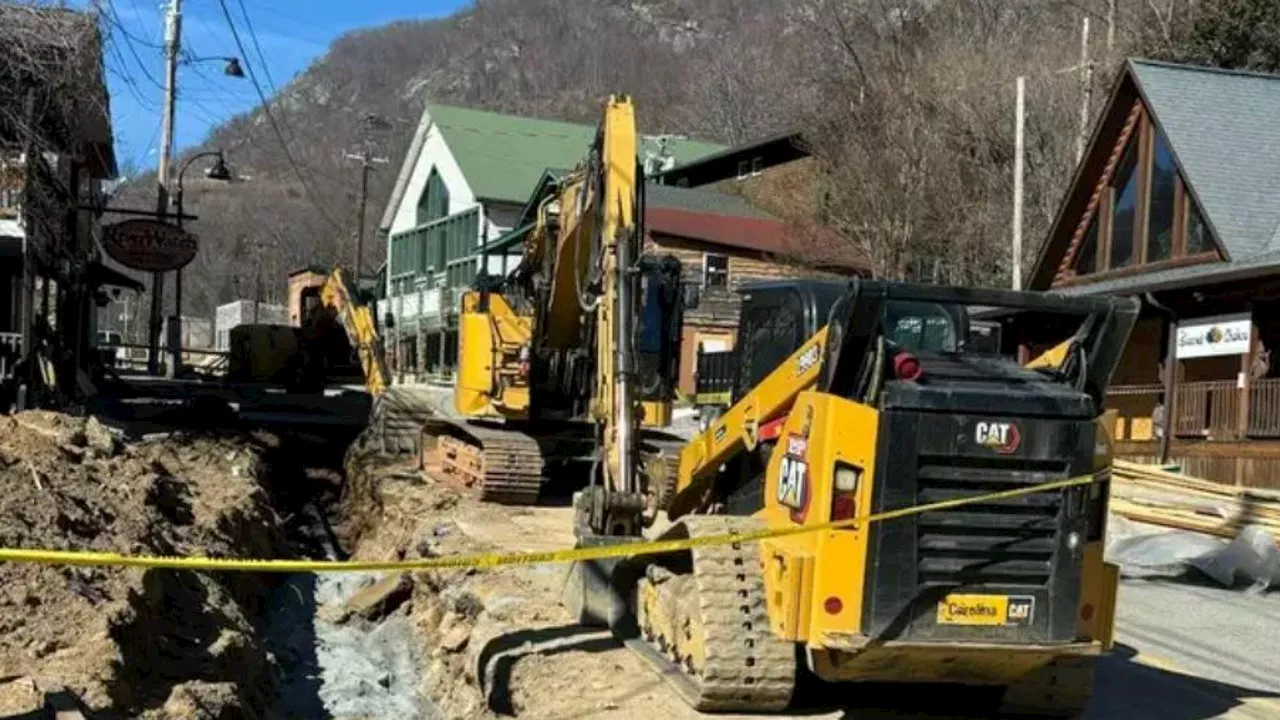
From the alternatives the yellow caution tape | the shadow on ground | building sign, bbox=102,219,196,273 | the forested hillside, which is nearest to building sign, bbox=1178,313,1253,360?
the shadow on ground

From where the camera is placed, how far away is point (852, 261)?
134 ft

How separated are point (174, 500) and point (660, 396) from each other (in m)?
→ 5.22

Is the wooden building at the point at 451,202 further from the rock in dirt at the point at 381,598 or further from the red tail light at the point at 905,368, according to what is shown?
the red tail light at the point at 905,368

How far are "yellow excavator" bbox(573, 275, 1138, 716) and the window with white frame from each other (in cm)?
3393

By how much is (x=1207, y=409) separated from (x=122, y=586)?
60.0 feet

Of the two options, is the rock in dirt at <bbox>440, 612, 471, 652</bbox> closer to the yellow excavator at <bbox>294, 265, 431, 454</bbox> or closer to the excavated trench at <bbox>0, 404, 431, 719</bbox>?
the excavated trench at <bbox>0, 404, 431, 719</bbox>

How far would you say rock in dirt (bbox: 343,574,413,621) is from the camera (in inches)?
521

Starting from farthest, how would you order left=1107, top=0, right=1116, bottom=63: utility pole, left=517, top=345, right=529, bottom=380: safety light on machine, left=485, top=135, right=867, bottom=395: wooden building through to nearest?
left=485, top=135, right=867, bottom=395: wooden building, left=1107, top=0, right=1116, bottom=63: utility pole, left=517, top=345, right=529, bottom=380: safety light on machine

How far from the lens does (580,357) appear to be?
16.5m

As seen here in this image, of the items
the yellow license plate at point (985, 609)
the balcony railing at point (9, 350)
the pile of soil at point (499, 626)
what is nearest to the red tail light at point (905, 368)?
the yellow license plate at point (985, 609)

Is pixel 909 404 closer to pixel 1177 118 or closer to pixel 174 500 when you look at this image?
pixel 174 500

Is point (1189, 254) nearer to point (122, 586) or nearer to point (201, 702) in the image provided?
point (122, 586)

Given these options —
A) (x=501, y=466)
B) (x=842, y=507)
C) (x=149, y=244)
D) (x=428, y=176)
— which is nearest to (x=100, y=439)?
(x=501, y=466)

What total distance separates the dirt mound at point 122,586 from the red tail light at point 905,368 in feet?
13.8
